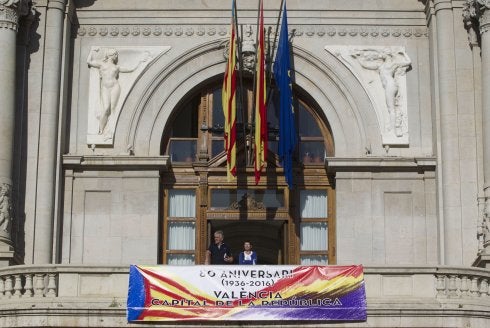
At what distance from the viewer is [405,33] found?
98.9 feet

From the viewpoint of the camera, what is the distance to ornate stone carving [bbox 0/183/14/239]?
88.6ft

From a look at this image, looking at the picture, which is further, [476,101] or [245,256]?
[476,101]

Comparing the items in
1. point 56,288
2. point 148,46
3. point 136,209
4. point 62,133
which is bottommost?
point 56,288

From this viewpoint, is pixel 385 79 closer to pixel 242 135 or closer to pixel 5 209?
pixel 242 135

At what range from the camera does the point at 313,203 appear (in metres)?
29.6

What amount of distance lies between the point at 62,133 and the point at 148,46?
118 inches

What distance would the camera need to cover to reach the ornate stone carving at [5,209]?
27000 mm

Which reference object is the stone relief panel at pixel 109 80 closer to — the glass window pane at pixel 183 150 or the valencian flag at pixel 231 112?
the glass window pane at pixel 183 150

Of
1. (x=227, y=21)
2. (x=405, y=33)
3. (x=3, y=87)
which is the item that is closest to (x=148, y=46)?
(x=227, y=21)

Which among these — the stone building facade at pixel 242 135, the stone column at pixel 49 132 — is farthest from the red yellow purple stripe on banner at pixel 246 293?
the stone column at pixel 49 132

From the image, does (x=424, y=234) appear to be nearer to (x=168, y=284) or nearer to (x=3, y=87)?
(x=168, y=284)

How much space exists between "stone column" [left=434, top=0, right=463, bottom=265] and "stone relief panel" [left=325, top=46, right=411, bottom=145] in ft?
3.31

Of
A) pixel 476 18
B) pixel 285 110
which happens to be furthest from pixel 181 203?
pixel 476 18

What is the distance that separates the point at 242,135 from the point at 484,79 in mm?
5764
